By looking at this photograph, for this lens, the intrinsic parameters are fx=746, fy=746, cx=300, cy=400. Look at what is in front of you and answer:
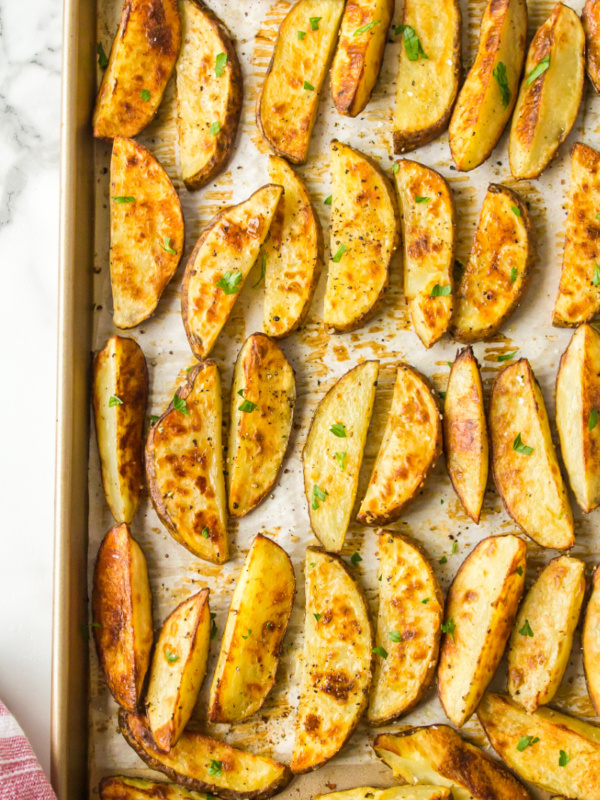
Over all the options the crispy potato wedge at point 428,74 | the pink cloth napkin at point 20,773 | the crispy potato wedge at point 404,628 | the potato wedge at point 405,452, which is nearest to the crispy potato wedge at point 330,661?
the crispy potato wedge at point 404,628

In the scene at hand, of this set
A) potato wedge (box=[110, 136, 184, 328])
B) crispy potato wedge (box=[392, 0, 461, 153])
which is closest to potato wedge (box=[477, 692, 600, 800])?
potato wedge (box=[110, 136, 184, 328])

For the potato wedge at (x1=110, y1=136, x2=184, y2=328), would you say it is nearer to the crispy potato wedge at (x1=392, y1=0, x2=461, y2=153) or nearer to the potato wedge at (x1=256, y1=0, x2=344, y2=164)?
the potato wedge at (x1=256, y1=0, x2=344, y2=164)

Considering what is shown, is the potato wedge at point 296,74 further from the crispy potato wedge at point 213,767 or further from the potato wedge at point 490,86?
the crispy potato wedge at point 213,767

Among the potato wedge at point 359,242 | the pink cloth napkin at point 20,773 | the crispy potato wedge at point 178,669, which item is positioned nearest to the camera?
the pink cloth napkin at point 20,773

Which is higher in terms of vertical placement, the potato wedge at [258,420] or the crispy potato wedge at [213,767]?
the potato wedge at [258,420]

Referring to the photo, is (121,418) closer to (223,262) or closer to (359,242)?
(223,262)

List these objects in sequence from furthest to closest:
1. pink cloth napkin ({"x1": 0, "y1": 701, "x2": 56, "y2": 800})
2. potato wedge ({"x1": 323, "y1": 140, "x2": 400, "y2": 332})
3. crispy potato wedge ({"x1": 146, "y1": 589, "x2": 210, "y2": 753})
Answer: potato wedge ({"x1": 323, "y1": 140, "x2": 400, "y2": 332}) < crispy potato wedge ({"x1": 146, "y1": 589, "x2": 210, "y2": 753}) < pink cloth napkin ({"x1": 0, "y1": 701, "x2": 56, "y2": 800})
